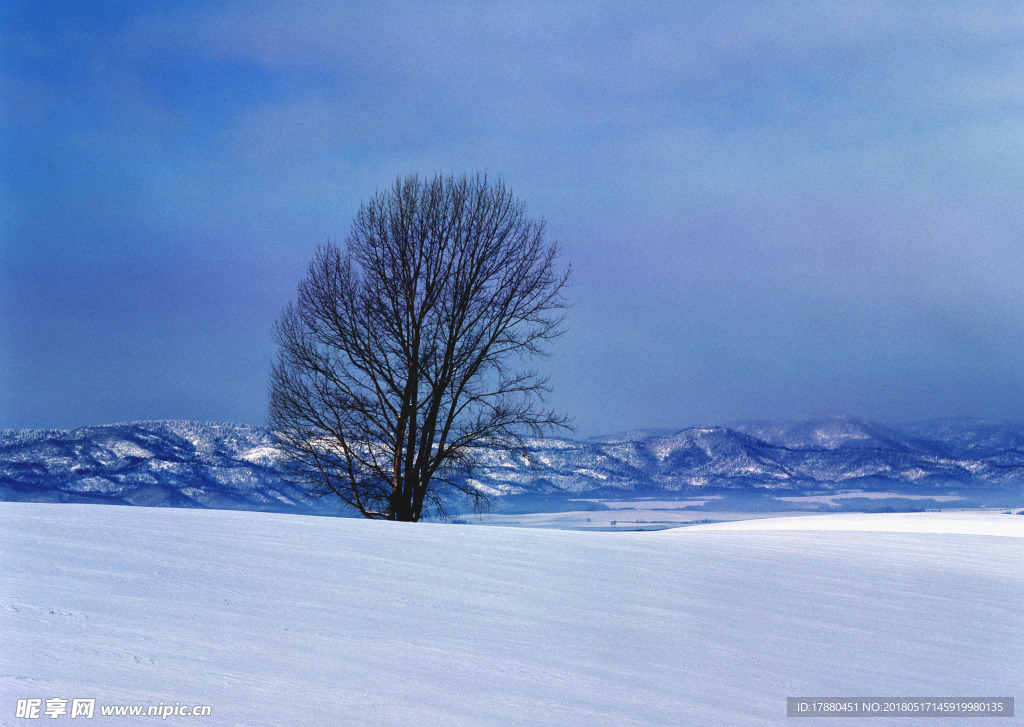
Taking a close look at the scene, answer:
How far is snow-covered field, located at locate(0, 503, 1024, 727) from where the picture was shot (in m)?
2.84

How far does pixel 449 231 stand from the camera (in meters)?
15.1

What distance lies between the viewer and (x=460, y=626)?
3.88 m

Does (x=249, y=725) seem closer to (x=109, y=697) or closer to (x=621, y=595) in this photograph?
(x=109, y=697)

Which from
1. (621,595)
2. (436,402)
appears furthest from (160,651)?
(436,402)

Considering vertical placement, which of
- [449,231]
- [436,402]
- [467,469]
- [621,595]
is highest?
[449,231]

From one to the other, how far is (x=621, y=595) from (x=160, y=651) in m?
2.63

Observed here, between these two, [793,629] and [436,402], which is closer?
[793,629]

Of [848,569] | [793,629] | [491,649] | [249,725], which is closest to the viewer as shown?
[249,725]

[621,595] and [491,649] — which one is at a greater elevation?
[621,595]

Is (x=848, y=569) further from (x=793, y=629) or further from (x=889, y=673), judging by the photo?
(x=889, y=673)

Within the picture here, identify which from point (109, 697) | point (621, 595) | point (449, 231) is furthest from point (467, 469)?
point (109, 697)

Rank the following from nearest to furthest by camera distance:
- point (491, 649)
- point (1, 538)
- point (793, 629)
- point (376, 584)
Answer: point (491, 649) < point (793, 629) < point (376, 584) < point (1, 538)

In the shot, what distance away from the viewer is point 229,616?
3.68 m

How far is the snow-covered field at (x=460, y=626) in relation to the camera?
9.30ft
